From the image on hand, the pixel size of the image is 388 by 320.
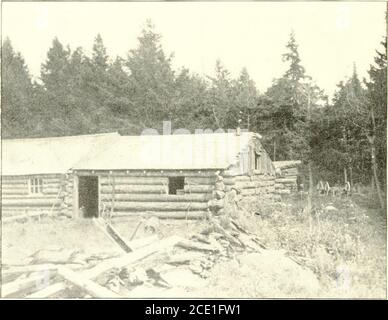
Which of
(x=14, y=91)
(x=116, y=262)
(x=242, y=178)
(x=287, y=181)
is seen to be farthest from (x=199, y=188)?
(x=14, y=91)

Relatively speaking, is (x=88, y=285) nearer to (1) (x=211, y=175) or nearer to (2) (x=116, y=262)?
(2) (x=116, y=262)

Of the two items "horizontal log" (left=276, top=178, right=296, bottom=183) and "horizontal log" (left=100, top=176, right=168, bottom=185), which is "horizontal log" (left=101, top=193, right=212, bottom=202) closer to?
"horizontal log" (left=100, top=176, right=168, bottom=185)

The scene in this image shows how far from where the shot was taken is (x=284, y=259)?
10.9m

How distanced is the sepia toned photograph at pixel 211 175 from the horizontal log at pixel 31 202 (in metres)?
0.08

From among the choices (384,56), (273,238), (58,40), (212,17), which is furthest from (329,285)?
(58,40)

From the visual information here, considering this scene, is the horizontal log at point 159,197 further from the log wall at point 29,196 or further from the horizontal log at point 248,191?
the horizontal log at point 248,191

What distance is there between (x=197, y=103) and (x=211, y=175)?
9.29 metres

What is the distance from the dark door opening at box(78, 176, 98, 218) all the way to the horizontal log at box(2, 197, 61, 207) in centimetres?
113

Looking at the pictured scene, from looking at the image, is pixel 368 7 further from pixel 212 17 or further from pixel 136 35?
pixel 136 35

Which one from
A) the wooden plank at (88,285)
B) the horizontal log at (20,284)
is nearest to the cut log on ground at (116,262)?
the wooden plank at (88,285)

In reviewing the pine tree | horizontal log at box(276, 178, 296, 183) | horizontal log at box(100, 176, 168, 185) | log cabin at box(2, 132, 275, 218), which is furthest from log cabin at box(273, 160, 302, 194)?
the pine tree

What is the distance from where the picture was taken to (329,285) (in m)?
10.0

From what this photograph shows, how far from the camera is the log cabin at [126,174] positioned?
50.6 feet

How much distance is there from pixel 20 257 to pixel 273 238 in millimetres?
6688
